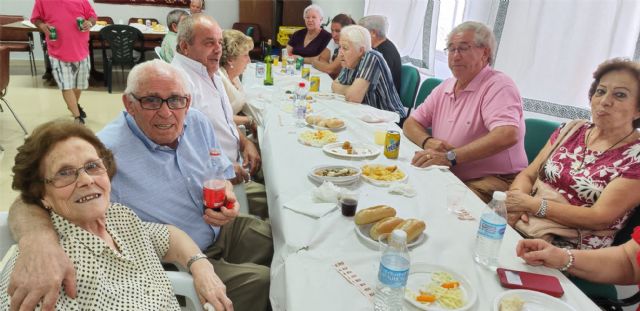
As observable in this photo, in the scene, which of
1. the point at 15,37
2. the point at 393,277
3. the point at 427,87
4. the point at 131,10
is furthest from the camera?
the point at 131,10

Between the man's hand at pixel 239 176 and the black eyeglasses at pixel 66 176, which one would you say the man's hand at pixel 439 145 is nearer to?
the man's hand at pixel 239 176

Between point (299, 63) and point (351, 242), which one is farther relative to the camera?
point (299, 63)

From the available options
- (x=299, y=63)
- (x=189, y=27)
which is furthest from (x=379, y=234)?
(x=299, y=63)

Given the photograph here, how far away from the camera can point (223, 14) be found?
27.2 feet

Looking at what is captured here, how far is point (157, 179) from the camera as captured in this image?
1.51m

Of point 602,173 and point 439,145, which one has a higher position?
point 602,173

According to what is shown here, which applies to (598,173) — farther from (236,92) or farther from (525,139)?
(236,92)

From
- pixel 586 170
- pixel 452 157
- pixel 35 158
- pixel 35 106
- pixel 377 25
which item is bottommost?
pixel 35 106

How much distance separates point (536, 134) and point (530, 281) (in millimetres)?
1439

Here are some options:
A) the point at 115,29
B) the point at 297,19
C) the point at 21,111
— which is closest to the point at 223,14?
the point at 297,19

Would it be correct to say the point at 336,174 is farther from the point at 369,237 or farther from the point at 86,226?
the point at 86,226

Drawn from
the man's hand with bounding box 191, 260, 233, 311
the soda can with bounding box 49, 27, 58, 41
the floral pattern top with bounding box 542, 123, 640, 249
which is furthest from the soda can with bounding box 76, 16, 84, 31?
the floral pattern top with bounding box 542, 123, 640, 249

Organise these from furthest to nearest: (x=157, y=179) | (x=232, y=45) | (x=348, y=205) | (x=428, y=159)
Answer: (x=232, y=45)
(x=428, y=159)
(x=157, y=179)
(x=348, y=205)

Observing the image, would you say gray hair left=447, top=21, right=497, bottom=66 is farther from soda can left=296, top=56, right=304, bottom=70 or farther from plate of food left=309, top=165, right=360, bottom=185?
soda can left=296, top=56, right=304, bottom=70
